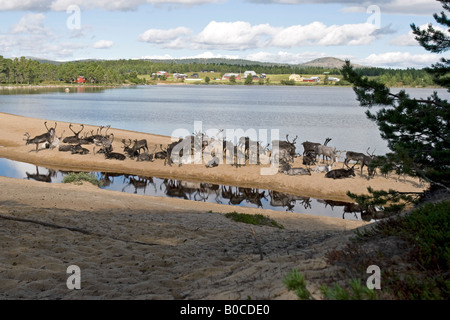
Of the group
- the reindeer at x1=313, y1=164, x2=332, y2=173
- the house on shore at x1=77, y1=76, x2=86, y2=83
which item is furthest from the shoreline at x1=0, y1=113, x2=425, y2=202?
the house on shore at x1=77, y1=76, x2=86, y2=83

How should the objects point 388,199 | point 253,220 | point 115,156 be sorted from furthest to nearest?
point 115,156 < point 253,220 < point 388,199

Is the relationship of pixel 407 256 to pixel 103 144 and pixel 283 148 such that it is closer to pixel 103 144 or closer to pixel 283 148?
pixel 283 148

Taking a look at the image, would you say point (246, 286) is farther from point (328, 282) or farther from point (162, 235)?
point (162, 235)

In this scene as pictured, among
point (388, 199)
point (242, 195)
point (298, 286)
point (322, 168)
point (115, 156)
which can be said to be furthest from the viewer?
point (115, 156)

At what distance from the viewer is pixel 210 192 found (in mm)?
22328

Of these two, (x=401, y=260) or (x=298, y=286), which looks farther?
(x=401, y=260)

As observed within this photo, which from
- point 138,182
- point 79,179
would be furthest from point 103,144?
point 79,179

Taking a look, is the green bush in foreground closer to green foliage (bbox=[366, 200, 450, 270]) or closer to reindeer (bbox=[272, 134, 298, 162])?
reindeer (bbox=[272, 134, 298, 162])

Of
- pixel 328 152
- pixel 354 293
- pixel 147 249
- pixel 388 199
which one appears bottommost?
pixel 328 152

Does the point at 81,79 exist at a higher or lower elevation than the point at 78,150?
higher

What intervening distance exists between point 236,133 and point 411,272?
129 ft

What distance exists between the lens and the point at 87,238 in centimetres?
955

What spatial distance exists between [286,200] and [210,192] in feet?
12.5
